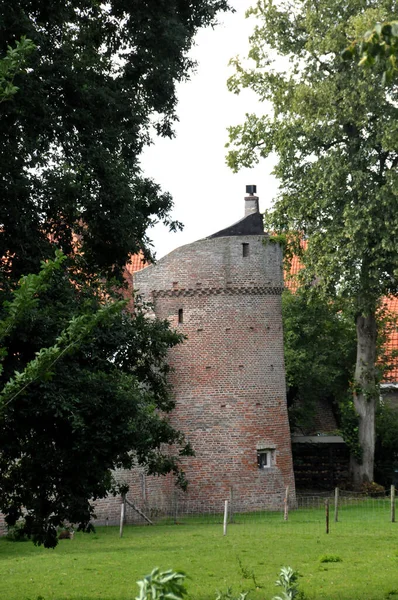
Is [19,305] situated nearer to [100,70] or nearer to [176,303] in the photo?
[100,70]

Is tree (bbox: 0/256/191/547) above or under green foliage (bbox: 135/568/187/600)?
above

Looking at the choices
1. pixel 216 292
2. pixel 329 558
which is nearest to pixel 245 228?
pixel 216 292

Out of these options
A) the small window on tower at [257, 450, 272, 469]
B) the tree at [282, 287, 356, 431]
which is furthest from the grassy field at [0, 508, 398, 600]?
the tree at [282, 287, 356, 431]

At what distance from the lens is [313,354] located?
1489 inches

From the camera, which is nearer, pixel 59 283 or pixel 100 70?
pixel 59 283

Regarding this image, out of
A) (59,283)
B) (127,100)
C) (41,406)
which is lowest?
(41,406)

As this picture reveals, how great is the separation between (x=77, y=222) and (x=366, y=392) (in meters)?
20.3

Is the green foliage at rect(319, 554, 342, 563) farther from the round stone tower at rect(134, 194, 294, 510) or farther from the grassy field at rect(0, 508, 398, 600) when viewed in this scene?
the round stone tower at rect(134, 194, 294, 510)

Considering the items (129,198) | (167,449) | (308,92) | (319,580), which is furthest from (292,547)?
(308,92)

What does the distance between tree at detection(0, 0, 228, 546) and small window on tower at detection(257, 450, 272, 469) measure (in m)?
12.9

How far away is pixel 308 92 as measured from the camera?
31562 millimetres

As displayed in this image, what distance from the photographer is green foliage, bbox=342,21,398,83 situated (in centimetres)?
643

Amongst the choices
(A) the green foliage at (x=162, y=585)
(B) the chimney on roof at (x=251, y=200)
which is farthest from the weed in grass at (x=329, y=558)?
(B) the chimney on roof at (x=251, y=200)

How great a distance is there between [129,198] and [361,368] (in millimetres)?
19974
